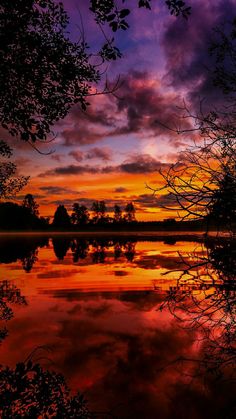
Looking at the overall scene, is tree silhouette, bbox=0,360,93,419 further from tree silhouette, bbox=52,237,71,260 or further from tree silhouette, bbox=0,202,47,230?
tree silhouette, bbox=0,202,47,230

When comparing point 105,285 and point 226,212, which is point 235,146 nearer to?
point 226,212

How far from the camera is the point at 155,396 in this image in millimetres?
8039

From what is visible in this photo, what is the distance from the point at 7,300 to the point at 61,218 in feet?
396

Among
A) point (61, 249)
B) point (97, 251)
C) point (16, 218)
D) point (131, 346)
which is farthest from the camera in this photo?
point (16, 218)

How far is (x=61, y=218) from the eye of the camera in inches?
5404

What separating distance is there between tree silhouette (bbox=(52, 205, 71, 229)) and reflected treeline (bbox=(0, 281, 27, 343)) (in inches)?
4547

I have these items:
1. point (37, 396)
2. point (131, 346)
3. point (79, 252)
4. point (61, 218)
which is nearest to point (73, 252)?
point (79, 252)

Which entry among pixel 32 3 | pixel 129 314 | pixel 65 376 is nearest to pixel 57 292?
pixel 129 314

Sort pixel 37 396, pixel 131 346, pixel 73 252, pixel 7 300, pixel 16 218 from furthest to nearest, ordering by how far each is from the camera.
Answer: pixel 16 218
pixel 73 252
pixel 7 300
pixel 131 346
pixel 37 396

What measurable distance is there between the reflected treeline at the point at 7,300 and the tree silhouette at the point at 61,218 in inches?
4547

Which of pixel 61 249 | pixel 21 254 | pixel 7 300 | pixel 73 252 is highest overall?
pixel 61 249

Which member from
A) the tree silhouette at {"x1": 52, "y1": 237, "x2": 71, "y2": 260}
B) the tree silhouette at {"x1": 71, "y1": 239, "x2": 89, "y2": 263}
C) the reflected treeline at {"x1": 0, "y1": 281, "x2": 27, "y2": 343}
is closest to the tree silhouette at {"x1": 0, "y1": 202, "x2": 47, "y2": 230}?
the tree silhouette at {"x1": 52, "y1": 237, "x2": 71, "y2": 260}

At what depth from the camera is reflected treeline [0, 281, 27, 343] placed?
13798mm

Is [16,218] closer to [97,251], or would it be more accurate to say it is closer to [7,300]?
[97,251]
